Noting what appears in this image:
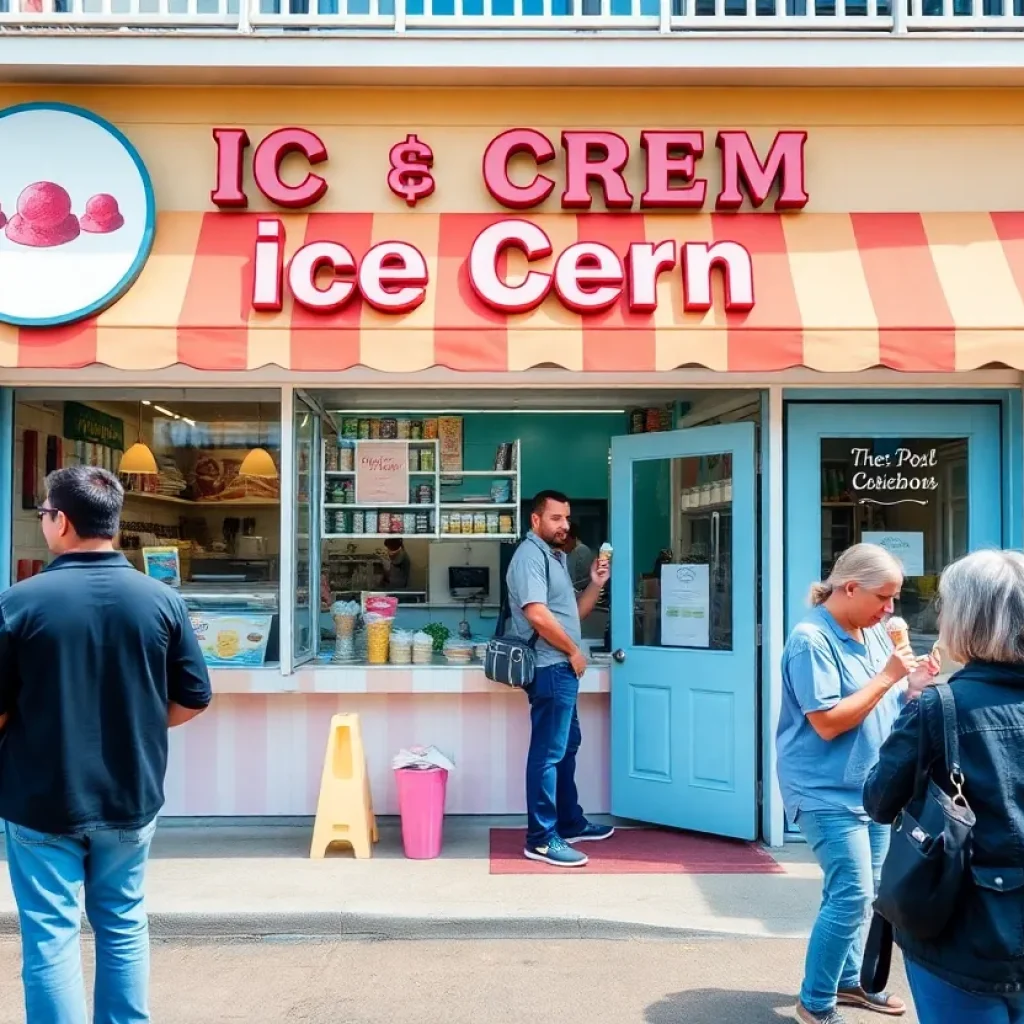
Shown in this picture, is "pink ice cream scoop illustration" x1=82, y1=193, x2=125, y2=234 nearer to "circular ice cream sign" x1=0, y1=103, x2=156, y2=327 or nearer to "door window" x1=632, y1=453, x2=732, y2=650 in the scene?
"circular ice cream sign" x1=0, y1=103, x2=156, y2=327

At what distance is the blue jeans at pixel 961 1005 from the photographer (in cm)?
239

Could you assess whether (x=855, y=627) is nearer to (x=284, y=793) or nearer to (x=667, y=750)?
(x=667, y=750)

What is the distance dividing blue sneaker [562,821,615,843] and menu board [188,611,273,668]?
2.14 m

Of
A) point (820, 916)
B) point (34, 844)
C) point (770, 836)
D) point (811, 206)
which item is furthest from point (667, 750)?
point (34, 844)

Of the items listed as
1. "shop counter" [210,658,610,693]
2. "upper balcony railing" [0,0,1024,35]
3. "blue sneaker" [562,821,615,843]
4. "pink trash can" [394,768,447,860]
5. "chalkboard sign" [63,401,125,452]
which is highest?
"upper balcony railing" [0,0,1024,35]

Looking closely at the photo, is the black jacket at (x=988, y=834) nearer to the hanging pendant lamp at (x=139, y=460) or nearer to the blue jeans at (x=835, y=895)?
the blue jeans at (x=835, y=895)

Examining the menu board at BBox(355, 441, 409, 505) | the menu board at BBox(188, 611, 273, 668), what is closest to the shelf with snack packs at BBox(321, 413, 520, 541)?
the menu board at BBox(355, 441, 409, 505)

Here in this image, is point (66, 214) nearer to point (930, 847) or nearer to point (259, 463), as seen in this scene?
point (259, 463)

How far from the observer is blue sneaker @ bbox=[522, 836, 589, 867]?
573cm

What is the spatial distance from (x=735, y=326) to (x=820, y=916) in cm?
303

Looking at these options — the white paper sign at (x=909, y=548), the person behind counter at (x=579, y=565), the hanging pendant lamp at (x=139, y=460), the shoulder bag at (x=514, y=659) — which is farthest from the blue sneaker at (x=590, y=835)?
the hanging pendant lamp at (x=139, y=460)

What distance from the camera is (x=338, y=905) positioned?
509 cm

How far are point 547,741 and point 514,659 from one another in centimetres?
48

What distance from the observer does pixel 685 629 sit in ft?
21.2
